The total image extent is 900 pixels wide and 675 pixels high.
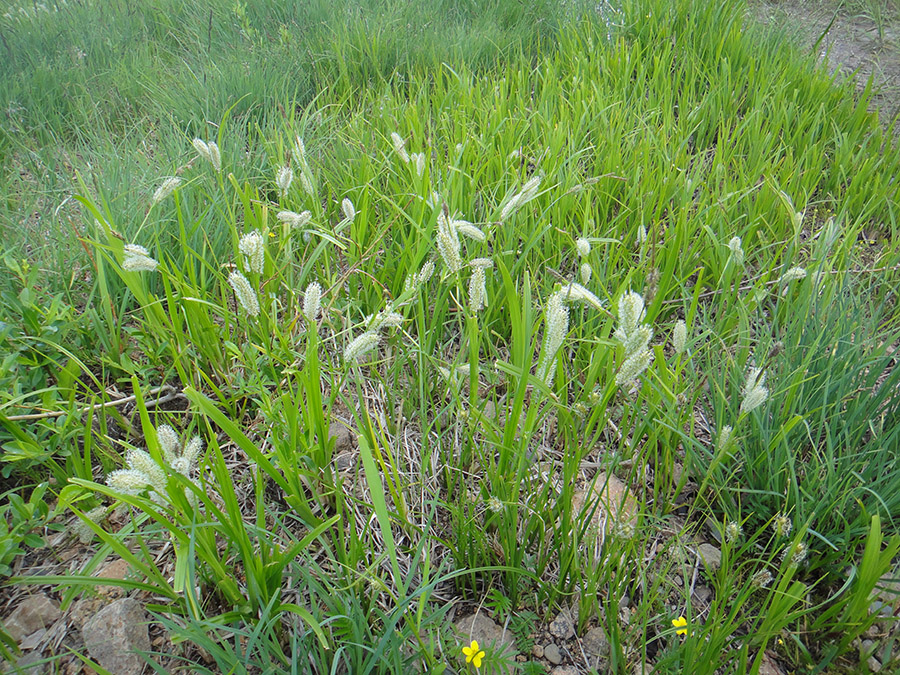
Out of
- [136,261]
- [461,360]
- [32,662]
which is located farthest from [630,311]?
[32,662]

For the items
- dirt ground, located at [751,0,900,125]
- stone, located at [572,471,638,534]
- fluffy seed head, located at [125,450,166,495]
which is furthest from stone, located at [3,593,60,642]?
dirt ground, located at [751,0,900,125]

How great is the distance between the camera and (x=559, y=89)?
2.79m

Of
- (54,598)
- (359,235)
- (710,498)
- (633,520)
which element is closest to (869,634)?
(710,498)

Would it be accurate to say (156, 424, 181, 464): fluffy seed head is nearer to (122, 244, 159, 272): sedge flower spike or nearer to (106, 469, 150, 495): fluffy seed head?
(106, 469, 150, 495): fluffy seed head

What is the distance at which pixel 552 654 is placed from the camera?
1.25 m

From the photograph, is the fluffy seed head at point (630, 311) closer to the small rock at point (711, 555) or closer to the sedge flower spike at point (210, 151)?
the small rock at point (711, 555)

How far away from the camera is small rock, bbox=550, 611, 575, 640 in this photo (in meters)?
1.27

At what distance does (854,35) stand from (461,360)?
4.60 meters

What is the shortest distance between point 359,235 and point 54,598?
1256 mm

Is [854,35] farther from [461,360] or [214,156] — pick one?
[214,156]

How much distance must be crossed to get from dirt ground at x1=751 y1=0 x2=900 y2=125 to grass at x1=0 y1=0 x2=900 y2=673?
0.73 metres

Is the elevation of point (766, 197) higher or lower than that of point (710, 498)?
higher

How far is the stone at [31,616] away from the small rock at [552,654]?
108 cm

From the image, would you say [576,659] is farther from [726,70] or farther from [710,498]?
[726,70]
